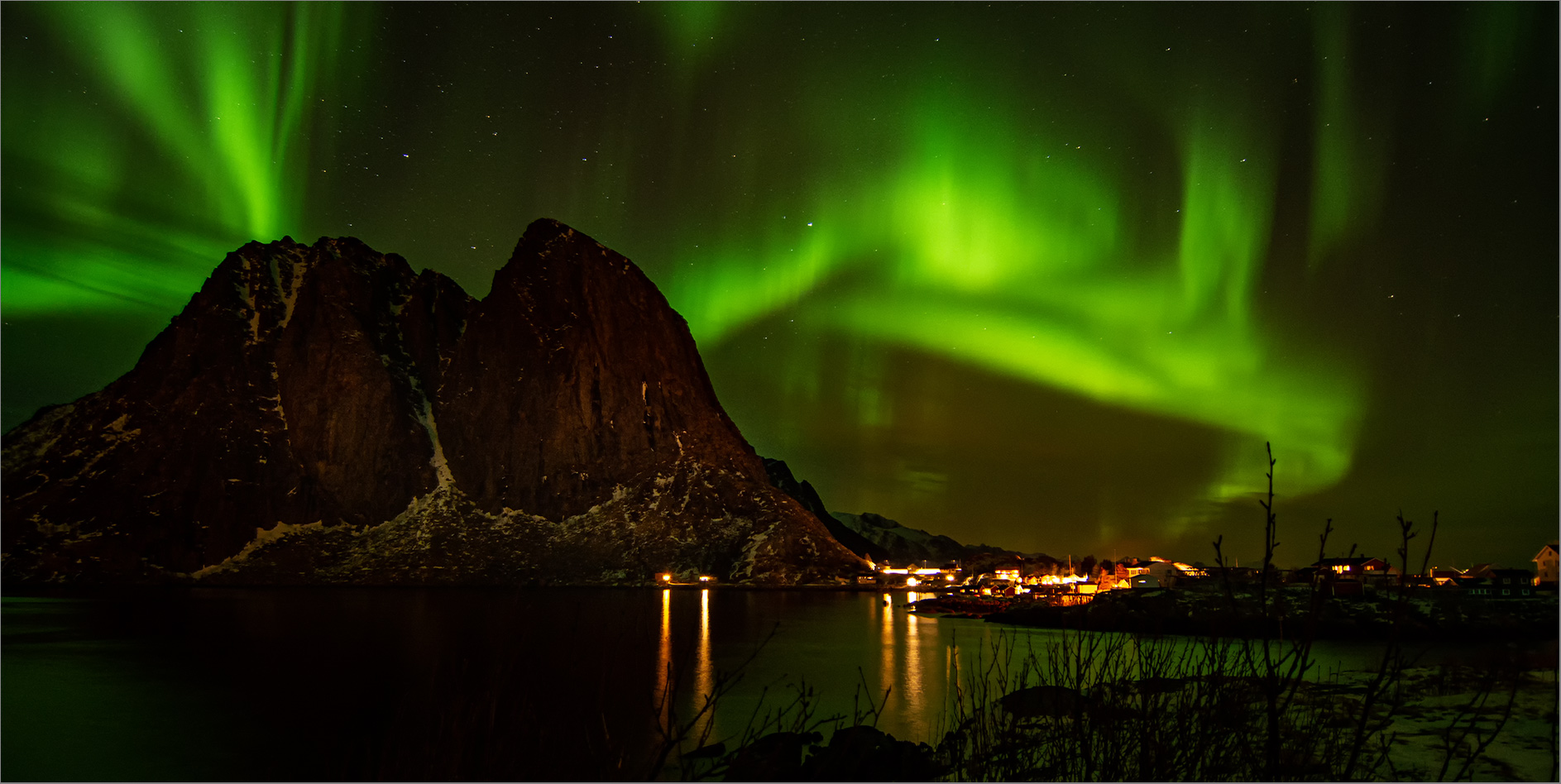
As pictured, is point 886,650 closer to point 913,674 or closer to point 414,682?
point 913,674

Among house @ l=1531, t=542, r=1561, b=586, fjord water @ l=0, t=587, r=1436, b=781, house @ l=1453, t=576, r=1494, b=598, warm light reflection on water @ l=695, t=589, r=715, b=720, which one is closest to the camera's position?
fjord water @ l=0, t=587, r=1436, b=781

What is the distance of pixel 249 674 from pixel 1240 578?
79272mm

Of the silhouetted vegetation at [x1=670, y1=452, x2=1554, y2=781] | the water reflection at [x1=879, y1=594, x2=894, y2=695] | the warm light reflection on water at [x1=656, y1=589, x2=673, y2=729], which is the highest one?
the silhouetted vegetation at [x1=670, y1=452, x2=1554, y2=781]

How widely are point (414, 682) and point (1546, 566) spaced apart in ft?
345

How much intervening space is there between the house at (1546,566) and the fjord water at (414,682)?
50375 millimetres

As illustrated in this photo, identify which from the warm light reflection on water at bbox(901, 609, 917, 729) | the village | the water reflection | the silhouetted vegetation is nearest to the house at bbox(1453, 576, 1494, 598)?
the village

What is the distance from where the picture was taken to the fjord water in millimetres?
12789

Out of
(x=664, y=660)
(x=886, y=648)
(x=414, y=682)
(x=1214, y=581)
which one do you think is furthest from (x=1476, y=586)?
(x=414, y=682)

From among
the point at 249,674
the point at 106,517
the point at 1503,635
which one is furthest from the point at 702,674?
the point at 106,517

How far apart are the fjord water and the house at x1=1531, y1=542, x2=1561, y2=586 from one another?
5038cm

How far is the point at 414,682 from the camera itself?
4441 centimetres

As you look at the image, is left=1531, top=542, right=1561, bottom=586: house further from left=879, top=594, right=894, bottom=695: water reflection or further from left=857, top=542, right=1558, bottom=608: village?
left=879, top=594, right=894, bottom=695: water reflection

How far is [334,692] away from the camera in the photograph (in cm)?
4194

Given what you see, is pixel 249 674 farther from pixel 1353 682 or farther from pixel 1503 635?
pixel 1503 635
